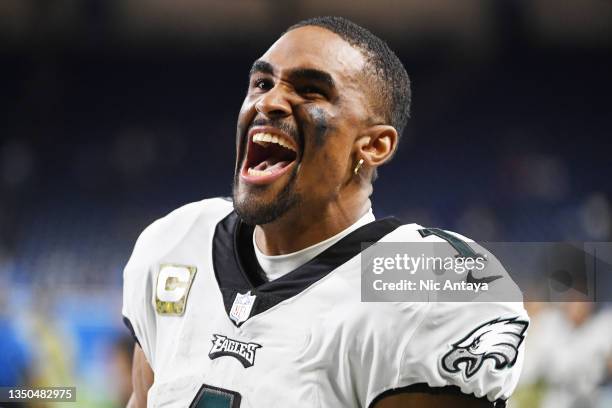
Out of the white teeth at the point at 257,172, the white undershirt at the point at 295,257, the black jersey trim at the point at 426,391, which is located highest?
the white teeth at the point at 257,172

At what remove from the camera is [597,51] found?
4348 mm

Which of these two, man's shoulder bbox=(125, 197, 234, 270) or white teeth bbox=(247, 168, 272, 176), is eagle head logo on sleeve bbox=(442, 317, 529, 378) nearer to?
white teeth bbox=(247, 168, 272, 176)

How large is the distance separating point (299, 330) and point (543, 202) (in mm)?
3159

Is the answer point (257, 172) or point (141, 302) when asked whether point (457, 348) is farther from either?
point (141, 302)

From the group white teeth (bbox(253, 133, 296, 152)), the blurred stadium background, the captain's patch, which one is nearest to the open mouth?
white teeth (bbox(253, 133, 296, 152))

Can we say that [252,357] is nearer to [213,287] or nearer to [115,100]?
[213,287]

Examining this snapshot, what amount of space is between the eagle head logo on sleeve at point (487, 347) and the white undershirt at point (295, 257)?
30 cm

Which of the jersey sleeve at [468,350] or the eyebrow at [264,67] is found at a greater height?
the eyebrow at [264,67]

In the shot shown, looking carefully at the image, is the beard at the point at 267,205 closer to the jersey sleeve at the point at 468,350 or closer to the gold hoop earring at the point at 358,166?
the gold hoop earring at the point at 358,166

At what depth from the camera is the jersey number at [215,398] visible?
119cm

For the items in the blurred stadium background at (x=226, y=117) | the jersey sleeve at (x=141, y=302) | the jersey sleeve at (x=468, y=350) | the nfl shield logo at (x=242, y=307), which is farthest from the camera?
the blurred stadium background at (x=226, y=117)

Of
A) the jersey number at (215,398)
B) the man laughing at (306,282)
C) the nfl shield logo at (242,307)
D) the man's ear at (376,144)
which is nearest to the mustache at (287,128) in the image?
the man laughing at (306,282)

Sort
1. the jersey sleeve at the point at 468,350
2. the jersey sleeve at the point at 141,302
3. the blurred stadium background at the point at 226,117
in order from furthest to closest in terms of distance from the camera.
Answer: the blurred stadium background at the point at 226,117 → the jersey sleeve at the point at 141,302 → the jersey sleeve at the point at 468,350

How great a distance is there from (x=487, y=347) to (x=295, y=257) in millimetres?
370
